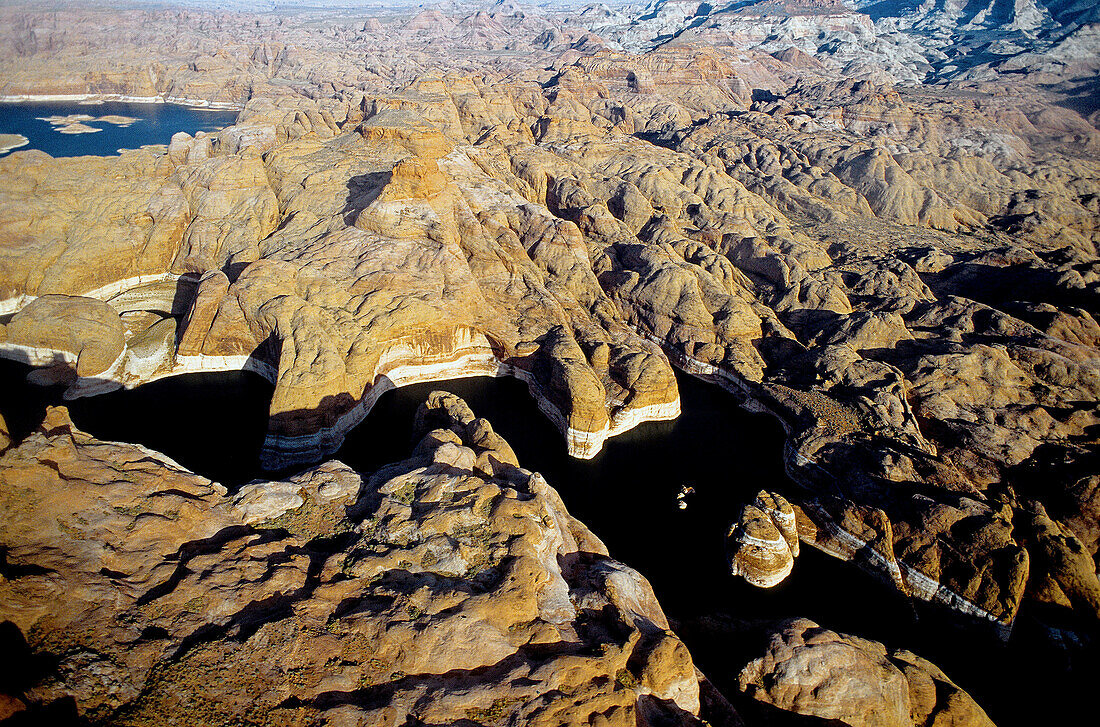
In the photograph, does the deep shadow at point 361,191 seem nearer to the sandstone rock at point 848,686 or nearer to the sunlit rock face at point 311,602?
the sunlit rock face at point 311,602

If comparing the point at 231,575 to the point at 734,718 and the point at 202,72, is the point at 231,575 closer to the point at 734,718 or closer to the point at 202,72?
the point at 734,718

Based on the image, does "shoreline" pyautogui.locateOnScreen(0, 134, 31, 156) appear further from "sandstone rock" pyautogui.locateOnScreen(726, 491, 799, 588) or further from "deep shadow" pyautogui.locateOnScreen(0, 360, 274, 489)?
"sandstone rock" pyautogui.locateOnScreen(726, 491, 799, 588)

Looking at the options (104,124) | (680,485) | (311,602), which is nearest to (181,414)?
(311,602)

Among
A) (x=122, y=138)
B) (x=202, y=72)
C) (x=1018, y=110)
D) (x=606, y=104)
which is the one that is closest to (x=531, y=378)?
(x=606, y=104)

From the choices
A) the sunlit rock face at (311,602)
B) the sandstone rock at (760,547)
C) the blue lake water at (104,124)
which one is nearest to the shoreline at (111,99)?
the blue lake water at (104,124)

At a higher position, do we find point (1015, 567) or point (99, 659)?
point (99, 659)

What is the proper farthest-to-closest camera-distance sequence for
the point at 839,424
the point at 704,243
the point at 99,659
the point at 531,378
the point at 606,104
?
the point at 606,104, the point at 704,243, the point at 531,378, the point at 839,424, the point at 99,659
